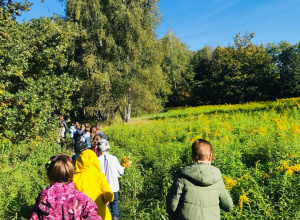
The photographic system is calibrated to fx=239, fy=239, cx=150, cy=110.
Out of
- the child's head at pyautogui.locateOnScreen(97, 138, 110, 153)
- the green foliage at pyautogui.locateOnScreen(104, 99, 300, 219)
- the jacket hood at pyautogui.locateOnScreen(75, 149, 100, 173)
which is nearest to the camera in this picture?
the jacket hood at pyautogui.locateOnScreen(75, 149, 100, 173)

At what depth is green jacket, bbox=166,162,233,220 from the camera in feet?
7.23

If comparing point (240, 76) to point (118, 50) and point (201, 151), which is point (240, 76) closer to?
point (118, 50)

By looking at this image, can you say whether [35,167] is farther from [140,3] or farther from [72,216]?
[140,3]

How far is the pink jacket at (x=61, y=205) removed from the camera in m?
1.89

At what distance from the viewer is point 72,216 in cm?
193

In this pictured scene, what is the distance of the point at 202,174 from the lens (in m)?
2.20

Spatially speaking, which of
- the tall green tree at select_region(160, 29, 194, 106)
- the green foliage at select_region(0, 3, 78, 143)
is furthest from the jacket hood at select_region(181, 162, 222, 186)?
the tall green tree at select_region(160, 29, 194, 106)

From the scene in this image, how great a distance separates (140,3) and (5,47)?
1533cm

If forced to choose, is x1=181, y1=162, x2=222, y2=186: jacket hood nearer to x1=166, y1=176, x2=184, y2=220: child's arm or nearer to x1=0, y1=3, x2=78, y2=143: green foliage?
x1=166, y1=176, x2=184, y2=220: child's arm

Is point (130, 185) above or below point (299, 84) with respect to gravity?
below

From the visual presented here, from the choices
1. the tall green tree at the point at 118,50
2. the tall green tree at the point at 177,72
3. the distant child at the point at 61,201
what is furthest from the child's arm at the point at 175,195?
the tall green tree at the point at 177,72

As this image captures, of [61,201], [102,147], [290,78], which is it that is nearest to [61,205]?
[61,201]

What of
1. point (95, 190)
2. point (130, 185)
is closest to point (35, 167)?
point (130, 185)

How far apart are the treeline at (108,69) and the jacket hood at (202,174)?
23.1ft
